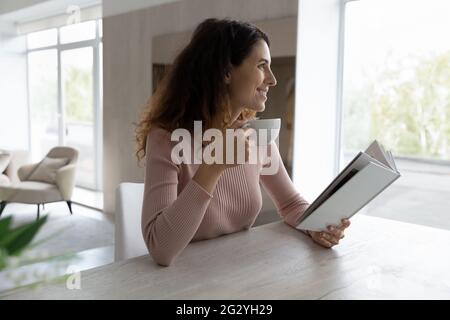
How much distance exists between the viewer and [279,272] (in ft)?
2.72

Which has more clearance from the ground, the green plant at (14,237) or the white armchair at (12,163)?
the green plant at (14,237)

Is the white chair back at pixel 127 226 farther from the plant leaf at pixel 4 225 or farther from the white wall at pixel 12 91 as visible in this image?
the white wall at pixel 12 91

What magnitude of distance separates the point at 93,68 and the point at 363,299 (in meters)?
2.70

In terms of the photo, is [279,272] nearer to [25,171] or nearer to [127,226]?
[127,226]

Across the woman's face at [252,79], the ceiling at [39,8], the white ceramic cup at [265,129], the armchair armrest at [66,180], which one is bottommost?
the armchair armrest at [66,180]

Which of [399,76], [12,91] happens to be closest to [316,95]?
[399,76]

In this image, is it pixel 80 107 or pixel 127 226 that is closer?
pixel 127 226

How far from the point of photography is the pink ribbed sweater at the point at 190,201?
865 millimetres

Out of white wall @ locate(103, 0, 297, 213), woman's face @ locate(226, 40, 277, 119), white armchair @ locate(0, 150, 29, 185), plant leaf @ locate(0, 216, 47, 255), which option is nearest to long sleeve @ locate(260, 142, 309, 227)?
woman's face @ locate(226, 40, 277, 119)

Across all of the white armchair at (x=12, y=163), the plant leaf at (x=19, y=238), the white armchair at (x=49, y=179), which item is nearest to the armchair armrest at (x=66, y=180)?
the white armchair at (x=49, y=179)

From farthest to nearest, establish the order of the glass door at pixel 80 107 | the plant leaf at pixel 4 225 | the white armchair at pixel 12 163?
the glass door at pixel 80 107, the white armchair at pixel 12 163, the plant leaf at pixel 4 225

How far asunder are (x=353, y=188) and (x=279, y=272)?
22cm

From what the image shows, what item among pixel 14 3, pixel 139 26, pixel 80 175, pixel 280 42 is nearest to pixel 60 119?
pixel 80 175
